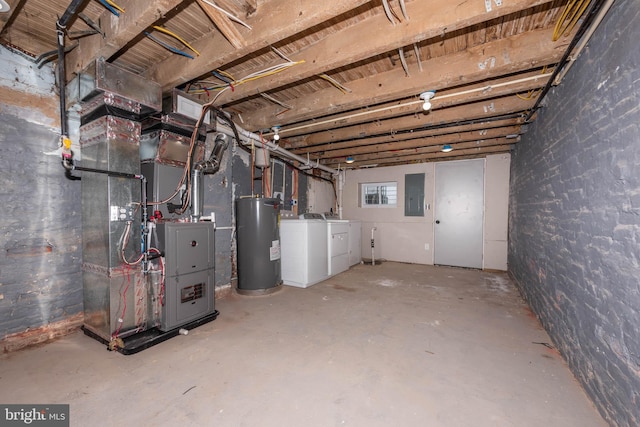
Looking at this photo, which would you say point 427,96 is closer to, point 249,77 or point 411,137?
point 411,137

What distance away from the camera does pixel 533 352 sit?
206cm

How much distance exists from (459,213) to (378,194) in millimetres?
1827

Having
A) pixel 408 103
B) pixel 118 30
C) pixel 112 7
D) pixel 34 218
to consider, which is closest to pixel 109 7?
pixel 112 7

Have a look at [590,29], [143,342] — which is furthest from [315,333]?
[590,29]

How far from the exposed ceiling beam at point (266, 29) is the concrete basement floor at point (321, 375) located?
7.42 feet

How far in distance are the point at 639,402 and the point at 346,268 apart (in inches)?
155

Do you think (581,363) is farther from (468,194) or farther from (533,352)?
(468,194)

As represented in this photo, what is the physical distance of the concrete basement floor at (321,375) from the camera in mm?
1423

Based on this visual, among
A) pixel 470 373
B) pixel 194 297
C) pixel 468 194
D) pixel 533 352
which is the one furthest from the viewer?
pixel 468 194

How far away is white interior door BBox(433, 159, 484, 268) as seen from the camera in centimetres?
521

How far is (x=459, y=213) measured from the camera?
212 inches

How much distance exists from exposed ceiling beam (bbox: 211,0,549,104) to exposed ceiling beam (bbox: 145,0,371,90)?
385 millimetres

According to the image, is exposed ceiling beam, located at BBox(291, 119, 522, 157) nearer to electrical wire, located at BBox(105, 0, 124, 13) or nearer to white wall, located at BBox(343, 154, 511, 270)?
white wall, located at BBox(343, 154, 511, 270)

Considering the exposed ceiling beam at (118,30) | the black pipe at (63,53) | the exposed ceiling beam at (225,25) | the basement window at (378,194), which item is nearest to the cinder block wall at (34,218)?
the black pipe at (63,53)
